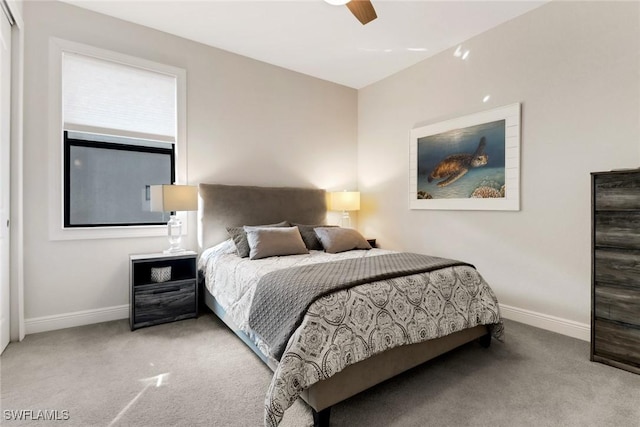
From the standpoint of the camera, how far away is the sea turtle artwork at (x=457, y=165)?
3.36 metres

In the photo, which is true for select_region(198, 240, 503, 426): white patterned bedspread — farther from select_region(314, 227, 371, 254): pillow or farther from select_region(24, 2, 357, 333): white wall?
select_region(24, 2, 357, 333): white wall

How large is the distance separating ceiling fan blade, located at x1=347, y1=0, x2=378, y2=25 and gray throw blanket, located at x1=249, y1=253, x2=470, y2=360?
6.12ft

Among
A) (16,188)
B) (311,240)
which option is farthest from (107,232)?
(311,240)

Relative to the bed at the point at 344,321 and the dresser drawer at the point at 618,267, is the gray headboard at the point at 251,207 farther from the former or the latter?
the dresser drawer at the point at 618,267

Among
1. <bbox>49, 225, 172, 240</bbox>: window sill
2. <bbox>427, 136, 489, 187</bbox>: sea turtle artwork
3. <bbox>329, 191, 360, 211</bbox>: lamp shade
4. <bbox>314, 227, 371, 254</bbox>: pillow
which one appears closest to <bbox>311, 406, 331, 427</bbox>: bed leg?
<bbox>314, 227, 371, 254</bbox>: pillow

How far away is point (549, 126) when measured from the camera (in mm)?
2873

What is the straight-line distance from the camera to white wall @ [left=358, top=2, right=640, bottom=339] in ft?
8.25

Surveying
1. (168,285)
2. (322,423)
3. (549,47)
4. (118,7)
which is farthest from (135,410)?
(549,47)

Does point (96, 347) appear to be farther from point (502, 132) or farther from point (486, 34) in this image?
point (486, 34)

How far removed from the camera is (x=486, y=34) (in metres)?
3.32

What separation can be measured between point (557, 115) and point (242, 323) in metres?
3.18

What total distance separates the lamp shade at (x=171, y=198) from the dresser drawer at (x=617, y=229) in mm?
3291

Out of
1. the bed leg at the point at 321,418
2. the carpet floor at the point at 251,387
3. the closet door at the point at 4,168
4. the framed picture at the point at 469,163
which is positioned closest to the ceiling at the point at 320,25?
the closet door at the point at 4,168

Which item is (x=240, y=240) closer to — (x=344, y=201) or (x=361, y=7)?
(x=344, y=201)
